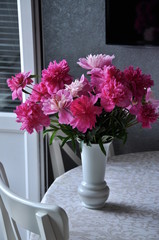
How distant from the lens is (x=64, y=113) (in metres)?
1.38

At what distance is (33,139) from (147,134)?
27.9 inches

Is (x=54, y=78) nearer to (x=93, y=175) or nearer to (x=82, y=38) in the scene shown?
(x=93, y=175)

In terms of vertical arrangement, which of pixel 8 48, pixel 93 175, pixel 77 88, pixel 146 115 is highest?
pixel 8 48

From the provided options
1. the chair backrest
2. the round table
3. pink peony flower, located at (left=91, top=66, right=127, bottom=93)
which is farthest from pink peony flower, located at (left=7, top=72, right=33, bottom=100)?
the chair backrest

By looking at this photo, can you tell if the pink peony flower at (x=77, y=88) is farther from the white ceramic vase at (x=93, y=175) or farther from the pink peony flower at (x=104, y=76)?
the white ceramic vase at (x=93, y=175)

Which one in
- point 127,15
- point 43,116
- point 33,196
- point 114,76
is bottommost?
point 33,196

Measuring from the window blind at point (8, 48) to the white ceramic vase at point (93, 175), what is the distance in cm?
117

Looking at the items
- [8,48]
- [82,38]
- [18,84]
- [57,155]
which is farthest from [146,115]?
[8,48]

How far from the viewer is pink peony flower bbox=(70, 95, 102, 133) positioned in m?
1.33

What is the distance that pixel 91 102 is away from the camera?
135cm

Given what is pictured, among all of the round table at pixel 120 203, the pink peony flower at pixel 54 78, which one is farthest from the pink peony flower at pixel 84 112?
the round table at pixel 120 203

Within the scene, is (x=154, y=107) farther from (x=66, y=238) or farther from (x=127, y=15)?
(x=127, y=15)

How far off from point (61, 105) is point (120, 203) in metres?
0.56

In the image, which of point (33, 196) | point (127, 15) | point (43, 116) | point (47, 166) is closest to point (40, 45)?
point (127, 15)
